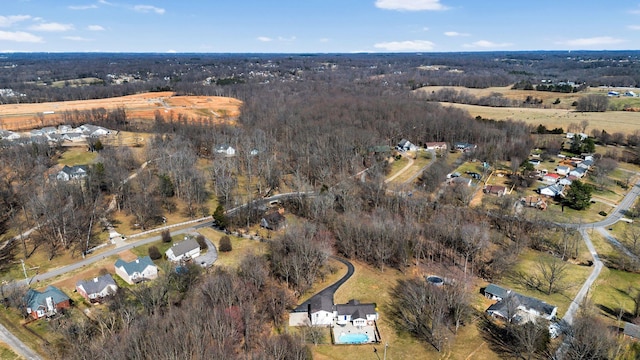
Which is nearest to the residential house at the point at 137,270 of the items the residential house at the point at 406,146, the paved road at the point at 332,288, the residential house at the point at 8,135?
the paved road at the point at 332,288

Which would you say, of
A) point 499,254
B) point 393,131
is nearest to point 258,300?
point 499,254

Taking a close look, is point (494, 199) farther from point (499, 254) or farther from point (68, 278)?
point (68, 278)

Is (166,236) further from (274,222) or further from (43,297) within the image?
(43,297)

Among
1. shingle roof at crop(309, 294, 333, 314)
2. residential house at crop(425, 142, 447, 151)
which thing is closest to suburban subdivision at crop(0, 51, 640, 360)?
shingle roof at crop(309, 294, 333, 314)

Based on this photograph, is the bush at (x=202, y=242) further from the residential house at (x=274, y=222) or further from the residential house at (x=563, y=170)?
the residential house at (x=563, y=170)

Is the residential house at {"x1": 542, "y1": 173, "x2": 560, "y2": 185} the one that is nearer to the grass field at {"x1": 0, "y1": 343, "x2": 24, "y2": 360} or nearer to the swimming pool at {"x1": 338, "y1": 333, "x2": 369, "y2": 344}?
the swimming pool at {"x1": 338, "y1": 333, "x2": 369, "y2": 344}

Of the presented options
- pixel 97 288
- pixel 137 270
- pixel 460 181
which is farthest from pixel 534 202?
pixel 97 288
